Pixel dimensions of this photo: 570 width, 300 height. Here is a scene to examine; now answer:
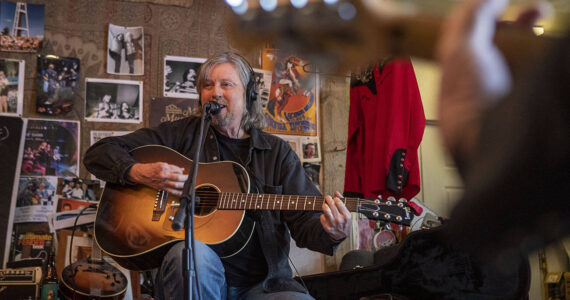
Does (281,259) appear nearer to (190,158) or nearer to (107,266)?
(190,158)

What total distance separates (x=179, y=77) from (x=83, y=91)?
21.3 inches

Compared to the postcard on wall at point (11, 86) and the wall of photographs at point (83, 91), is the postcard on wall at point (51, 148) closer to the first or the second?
the wall of photographs at point (83, 91)

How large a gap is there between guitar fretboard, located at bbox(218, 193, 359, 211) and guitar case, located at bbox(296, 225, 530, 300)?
2.17ft

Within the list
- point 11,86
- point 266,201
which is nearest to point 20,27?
point 11,86

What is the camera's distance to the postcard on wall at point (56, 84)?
9.18 ft

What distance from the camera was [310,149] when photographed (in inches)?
124

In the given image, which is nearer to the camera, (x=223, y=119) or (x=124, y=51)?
(x=223, y=119)

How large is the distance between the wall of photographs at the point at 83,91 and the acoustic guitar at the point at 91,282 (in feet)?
1.54

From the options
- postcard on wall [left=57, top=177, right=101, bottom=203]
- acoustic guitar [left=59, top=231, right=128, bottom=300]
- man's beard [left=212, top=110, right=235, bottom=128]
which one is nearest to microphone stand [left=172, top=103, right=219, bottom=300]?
man's beard [left=212, top=110, right=235, bottom=128]

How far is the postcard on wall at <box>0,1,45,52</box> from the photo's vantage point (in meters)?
2.80

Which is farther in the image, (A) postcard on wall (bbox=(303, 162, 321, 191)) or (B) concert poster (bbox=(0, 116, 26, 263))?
(A) postcard on wall (bbox=(303, 162, 321, 191))

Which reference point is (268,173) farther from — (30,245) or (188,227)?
(30,245)

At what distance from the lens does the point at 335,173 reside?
123 inches

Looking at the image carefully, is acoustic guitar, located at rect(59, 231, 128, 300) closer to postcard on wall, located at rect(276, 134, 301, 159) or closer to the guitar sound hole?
the guitar sound hole
